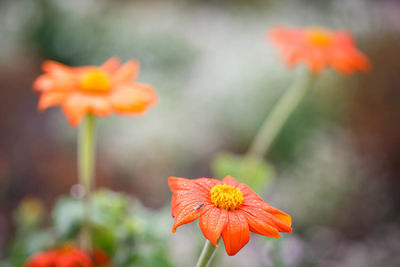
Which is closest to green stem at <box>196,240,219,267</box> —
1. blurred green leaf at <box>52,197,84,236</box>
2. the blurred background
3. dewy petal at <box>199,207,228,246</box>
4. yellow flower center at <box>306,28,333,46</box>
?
dewy petal at <box>199,207,228,246</box>

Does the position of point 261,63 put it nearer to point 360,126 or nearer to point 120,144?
point 360,126

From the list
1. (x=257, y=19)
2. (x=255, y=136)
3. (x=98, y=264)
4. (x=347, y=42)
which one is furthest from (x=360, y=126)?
(x=257, y=19)

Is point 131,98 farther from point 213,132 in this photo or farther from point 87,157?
point 213,132

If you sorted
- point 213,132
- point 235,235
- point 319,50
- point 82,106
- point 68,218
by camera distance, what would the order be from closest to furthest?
point 235,235
point 82,106
point 68,218
point 319,50
point 213,132

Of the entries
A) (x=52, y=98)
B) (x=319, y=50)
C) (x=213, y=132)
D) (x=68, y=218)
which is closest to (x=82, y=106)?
(x=52, y=98)

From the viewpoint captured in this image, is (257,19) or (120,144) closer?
(120,144)

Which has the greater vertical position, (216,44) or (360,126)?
(216,44)
